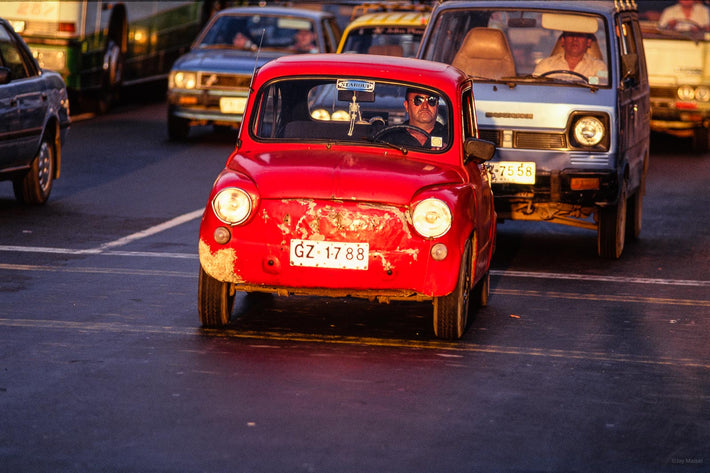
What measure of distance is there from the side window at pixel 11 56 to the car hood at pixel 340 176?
5.92m

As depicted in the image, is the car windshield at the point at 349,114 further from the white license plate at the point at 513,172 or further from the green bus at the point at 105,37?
the green bus at the point at 105,37

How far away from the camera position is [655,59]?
915 inches

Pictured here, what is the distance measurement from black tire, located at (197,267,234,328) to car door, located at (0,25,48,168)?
219 inches

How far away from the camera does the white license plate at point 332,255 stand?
26.9 feet

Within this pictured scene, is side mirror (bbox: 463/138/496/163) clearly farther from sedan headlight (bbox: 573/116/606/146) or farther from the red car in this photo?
sedan headlight (bbox: 573/116/606/146)

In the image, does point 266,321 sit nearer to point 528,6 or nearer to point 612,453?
point 612,453

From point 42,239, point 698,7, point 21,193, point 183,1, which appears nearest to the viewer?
point 42,239

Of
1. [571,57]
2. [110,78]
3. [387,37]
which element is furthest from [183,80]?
[571,57]

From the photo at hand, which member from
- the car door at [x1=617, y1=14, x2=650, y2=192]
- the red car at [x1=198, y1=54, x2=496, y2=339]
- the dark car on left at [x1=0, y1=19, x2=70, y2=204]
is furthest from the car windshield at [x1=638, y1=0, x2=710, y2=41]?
the red car at [x1=198, y1=54, x2=496, y2=339]

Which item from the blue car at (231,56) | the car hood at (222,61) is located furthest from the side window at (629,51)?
the car hood at (222,61)

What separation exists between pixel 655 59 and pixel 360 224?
1591 centimetres

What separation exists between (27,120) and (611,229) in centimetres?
542

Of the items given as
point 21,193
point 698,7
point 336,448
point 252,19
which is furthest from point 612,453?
point 698,7

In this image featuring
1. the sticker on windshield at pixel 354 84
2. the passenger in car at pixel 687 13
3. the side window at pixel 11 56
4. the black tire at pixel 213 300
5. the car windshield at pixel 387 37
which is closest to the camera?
the black tire at pixel 213 300
